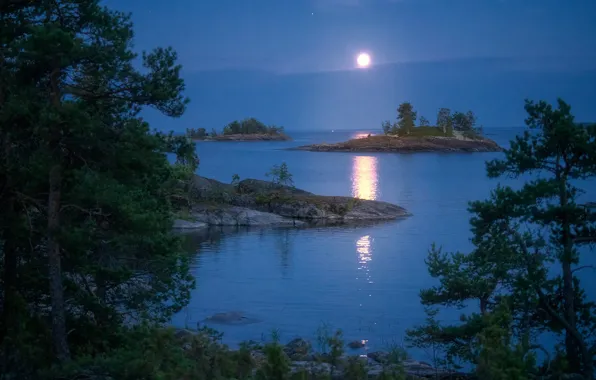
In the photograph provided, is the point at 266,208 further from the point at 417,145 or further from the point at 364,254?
the point at 417,145

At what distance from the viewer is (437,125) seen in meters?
168

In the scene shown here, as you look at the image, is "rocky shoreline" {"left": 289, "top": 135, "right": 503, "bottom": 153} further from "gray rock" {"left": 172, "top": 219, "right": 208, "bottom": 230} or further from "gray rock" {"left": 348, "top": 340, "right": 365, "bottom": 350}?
"gray rock" {"left": 348, "top": 340, "right": 365, "bottom": 350}

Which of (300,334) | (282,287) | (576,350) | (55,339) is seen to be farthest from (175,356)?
(282,287)

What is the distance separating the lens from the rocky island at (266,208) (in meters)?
44.7

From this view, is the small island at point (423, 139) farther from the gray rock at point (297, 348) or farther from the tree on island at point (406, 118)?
the gray rock at point (297, 348)

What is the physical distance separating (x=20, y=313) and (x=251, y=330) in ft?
47.6

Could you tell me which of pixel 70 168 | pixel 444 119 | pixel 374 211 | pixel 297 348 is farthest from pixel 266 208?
pixel 444 119

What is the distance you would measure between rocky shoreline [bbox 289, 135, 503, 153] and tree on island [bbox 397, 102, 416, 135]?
3.78 m

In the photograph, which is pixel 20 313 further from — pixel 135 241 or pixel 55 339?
pixel 135 241

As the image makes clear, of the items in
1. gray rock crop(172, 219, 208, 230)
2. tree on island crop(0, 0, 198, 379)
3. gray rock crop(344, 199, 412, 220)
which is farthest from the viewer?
gray rock crop(344, 199, 412, 220)

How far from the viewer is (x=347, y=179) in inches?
3155

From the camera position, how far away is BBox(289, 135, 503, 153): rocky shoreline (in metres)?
148

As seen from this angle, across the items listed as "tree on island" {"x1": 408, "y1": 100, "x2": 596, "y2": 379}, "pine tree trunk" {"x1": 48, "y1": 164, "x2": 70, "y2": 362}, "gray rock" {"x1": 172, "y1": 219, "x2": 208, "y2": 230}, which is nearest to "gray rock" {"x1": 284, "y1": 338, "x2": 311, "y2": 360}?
"tree on island" {"x1": 408, "y1": 100, "x2": 596, "y2": 379}

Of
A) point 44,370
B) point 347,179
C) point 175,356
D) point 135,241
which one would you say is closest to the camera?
point 175,356
